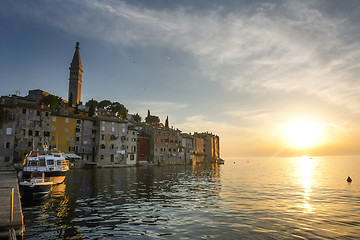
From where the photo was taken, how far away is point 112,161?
251 ft

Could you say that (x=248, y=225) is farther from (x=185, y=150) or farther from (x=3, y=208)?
(x=185, y=150)

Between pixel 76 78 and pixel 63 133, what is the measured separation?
65355 millimetres

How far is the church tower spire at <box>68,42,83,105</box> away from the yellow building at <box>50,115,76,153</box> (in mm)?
56933

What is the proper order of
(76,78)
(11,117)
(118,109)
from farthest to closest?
(76,78) → (118,109) → (11,117)

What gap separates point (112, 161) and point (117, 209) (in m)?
59.9

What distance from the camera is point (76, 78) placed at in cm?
12400

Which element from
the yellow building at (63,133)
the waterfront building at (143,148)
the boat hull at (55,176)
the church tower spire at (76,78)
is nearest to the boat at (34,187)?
the boat hull at (55,176)

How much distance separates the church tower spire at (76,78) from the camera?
123 m

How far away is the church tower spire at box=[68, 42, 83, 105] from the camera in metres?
123

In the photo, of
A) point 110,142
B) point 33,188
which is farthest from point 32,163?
point 110,142

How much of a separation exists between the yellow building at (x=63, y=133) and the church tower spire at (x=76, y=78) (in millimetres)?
56933

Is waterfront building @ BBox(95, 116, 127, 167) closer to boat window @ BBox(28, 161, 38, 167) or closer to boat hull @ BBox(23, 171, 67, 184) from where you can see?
boat hull @ BBox(23, 171, 67, 184)

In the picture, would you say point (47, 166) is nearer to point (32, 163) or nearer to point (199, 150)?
point (32, 163)

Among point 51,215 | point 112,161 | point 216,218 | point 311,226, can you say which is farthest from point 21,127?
point 311,226
